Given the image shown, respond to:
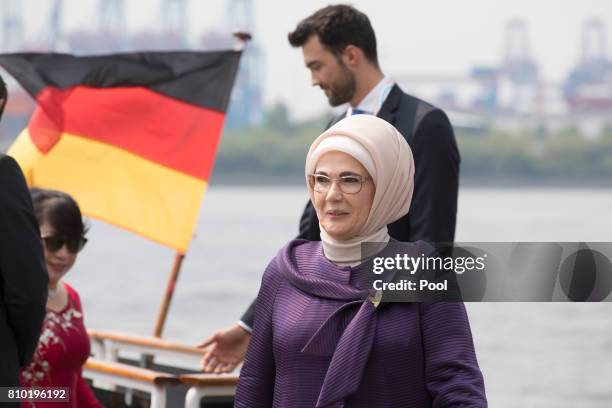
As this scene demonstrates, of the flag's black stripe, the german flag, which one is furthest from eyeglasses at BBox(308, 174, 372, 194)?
the flag's black stripe

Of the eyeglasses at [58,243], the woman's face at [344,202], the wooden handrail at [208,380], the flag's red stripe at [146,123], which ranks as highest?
the flag's red stripe at [146,123]

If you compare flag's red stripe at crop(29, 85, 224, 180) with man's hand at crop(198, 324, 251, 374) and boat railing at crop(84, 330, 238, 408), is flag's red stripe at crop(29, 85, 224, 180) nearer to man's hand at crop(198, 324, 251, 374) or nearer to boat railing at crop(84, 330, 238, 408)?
boat railing at crop(84, 330, 238, 408)

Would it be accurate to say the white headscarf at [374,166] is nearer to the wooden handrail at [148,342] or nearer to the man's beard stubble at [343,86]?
the man's beard stubble at [343,86]

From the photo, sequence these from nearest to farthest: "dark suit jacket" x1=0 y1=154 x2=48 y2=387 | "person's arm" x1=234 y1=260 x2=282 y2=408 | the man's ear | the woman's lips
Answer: "person's arm" x1=234 y1=260 x2=282 y2=408 < "dark suit jacket" x1=0 y1=154 x2=48 y2=387 < the woman's lips < the man's ear

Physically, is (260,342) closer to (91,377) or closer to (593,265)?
(593,265)

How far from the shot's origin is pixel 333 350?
259 cm

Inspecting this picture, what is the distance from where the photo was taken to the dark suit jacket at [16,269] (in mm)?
2812

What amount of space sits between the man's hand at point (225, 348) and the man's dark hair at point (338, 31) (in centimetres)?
Answer: 83

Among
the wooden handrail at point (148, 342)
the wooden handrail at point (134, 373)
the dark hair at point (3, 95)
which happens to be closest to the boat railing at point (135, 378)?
the wooden handrail at point (134, 373)

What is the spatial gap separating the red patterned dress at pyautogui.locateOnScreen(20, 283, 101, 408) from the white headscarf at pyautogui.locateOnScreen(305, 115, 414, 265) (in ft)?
3.73

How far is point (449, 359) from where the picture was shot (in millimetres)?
2543

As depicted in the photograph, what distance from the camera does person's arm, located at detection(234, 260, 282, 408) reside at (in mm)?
2699

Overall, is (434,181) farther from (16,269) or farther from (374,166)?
(16,269)

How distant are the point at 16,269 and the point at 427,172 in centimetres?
120
